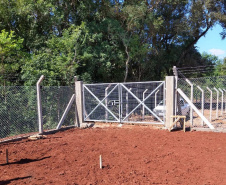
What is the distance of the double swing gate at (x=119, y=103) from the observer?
30.7 feet

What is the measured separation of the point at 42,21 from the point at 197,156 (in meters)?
14.0

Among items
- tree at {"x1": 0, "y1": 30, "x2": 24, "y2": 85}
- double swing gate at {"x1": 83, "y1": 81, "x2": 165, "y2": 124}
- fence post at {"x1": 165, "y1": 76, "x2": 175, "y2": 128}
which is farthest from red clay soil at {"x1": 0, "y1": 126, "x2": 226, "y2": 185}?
tree at {"x1": 0, "y1": 30, "x2": 24, "y2": 85}

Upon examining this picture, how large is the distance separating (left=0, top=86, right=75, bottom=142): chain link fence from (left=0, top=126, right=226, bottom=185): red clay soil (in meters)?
1.26

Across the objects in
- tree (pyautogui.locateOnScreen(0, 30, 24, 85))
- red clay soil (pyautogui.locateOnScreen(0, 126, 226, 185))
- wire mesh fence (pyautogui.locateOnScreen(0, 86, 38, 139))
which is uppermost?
tree (pyautogui.locateOnScreen(0, 30, 24, 85))

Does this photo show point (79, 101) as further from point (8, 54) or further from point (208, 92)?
point (208, 92)

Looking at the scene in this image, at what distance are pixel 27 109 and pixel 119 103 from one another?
12.9 ft

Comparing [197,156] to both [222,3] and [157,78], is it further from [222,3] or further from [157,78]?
[222,3]

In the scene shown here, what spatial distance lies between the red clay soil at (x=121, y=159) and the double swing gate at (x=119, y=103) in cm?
193

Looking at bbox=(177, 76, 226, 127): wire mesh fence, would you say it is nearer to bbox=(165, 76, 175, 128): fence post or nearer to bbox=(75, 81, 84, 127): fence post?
bbox=(165, 76, 175, 128): fence post

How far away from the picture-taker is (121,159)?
5.01m

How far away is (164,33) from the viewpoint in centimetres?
1916

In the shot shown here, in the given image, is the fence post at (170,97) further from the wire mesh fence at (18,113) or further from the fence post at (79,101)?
the wire mesh fence at (18,113)

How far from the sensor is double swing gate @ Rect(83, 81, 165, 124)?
368 inches

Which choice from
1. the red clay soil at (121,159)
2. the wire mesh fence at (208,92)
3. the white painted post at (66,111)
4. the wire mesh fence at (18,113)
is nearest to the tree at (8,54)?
the wire mesh fence at (18,113)
